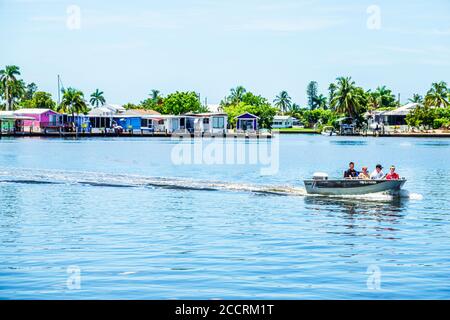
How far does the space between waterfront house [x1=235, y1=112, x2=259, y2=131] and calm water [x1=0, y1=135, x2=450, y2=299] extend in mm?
128902

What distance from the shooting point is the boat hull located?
38.7m

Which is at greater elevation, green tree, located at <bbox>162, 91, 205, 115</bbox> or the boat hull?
green tree, located at <bbox>162, 91, 205, 115</bbox>

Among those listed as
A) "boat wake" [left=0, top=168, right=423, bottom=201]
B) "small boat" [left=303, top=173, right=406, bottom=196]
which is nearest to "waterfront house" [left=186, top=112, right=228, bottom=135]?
"boat wake" [left=0, top=168, right=423, bottom=201]

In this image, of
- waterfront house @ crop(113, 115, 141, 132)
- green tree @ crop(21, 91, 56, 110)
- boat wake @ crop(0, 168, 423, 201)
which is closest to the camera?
boat wake @ crop(0, 168, 423, 201)

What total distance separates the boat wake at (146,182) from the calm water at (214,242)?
0.17 metres

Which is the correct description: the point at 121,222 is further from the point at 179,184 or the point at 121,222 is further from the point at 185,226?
the point at 179,184

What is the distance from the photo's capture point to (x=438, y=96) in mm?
180125

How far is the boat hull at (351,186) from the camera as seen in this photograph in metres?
38.7

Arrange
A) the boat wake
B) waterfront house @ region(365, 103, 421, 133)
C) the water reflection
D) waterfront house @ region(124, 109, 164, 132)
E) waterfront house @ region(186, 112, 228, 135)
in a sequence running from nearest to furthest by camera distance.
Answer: the water reflection → the boat wake → waterfront house @ region(186, 112, 228, 135) → waterfront house @ region(124, 109, 164, 132) → waterfront house @ region(365, 103, 421, 133)

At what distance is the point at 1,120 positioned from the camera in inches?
5920

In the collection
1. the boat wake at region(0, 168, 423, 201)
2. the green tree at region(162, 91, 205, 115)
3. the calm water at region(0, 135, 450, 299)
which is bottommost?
the calm water at region(0, 135, 450, 299)

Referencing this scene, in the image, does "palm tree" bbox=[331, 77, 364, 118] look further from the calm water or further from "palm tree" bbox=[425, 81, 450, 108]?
the calm water

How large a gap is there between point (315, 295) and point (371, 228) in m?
12.4
